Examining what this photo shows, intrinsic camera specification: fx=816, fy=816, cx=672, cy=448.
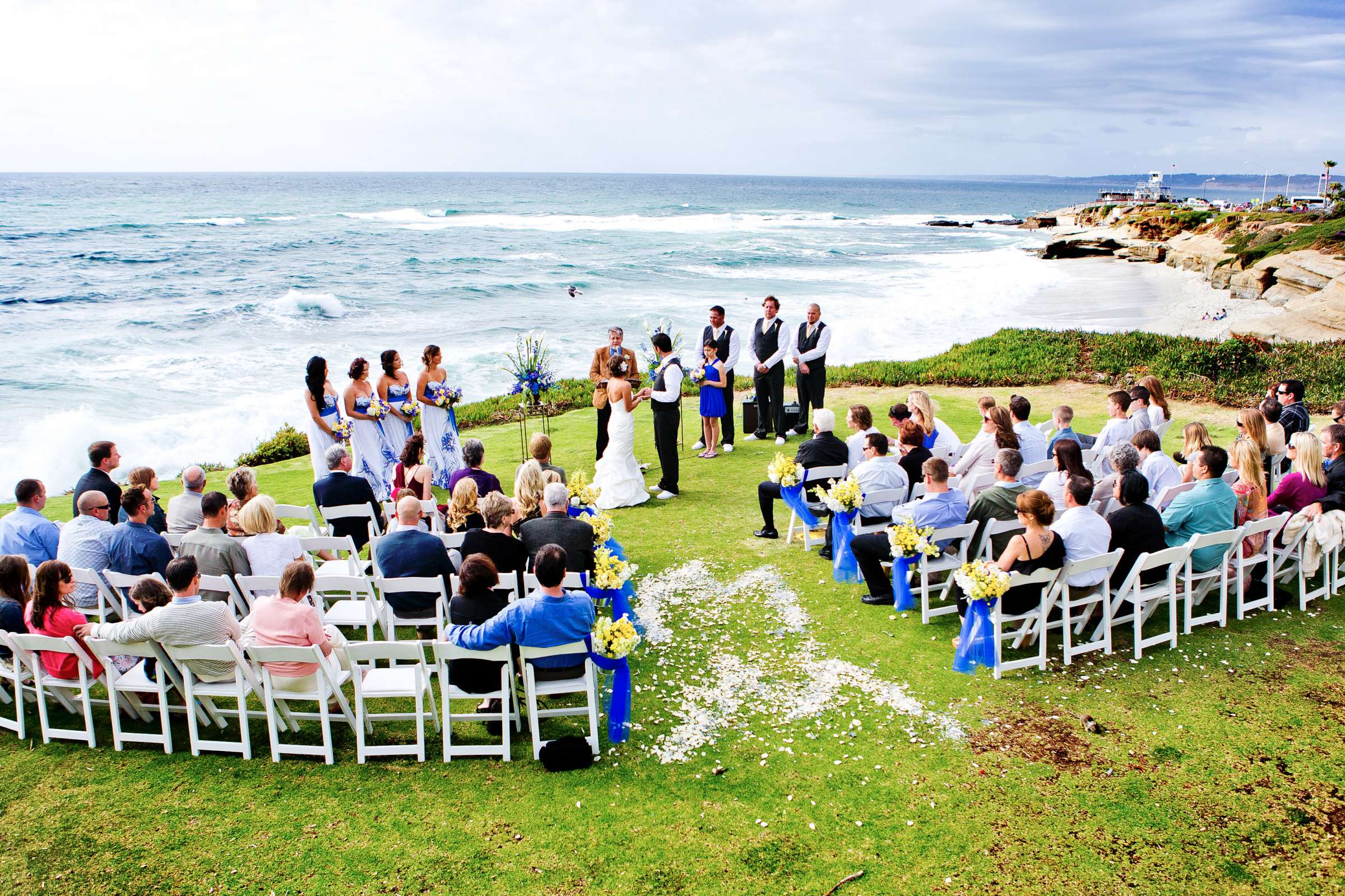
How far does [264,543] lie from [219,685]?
53.2 inches

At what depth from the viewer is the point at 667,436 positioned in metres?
10.3

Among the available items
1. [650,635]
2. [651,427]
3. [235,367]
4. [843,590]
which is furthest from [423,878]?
[235,367]

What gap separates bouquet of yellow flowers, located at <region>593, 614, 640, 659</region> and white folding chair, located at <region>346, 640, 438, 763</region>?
3.53 ft

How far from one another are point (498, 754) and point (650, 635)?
1.86 m

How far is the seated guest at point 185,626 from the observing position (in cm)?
509

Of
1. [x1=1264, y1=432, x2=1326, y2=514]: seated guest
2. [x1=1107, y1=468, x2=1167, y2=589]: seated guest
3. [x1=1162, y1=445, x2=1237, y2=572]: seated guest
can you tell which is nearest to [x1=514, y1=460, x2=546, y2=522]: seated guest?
[x1=1107, y1=468, x2=1167, y2=589]: seated guest

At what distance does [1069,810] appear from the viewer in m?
4.61

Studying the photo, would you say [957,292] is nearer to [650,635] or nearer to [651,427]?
[651,427]

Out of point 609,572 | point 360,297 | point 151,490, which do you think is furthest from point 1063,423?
point 360,297

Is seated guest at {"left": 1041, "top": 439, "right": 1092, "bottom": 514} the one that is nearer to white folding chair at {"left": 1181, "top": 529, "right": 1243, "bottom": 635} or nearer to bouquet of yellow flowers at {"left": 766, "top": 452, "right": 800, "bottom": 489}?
white folding chair at {"left": 1181, "top": 529, "right": 1243, "bottom": 635}

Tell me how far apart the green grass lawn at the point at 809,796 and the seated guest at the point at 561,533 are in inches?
37.1

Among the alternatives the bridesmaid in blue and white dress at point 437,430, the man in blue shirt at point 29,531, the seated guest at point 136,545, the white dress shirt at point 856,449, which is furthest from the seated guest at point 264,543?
the white dress shirt at point 856,449

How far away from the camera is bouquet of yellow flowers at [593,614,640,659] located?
16.7 feet

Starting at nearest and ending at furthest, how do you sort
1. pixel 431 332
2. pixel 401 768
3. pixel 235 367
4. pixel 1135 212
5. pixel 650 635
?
1. pixel 401 768
2. pixel 650 635
3. pixel 235 367
4. pixel 431 332
5. pixel 1135 212
